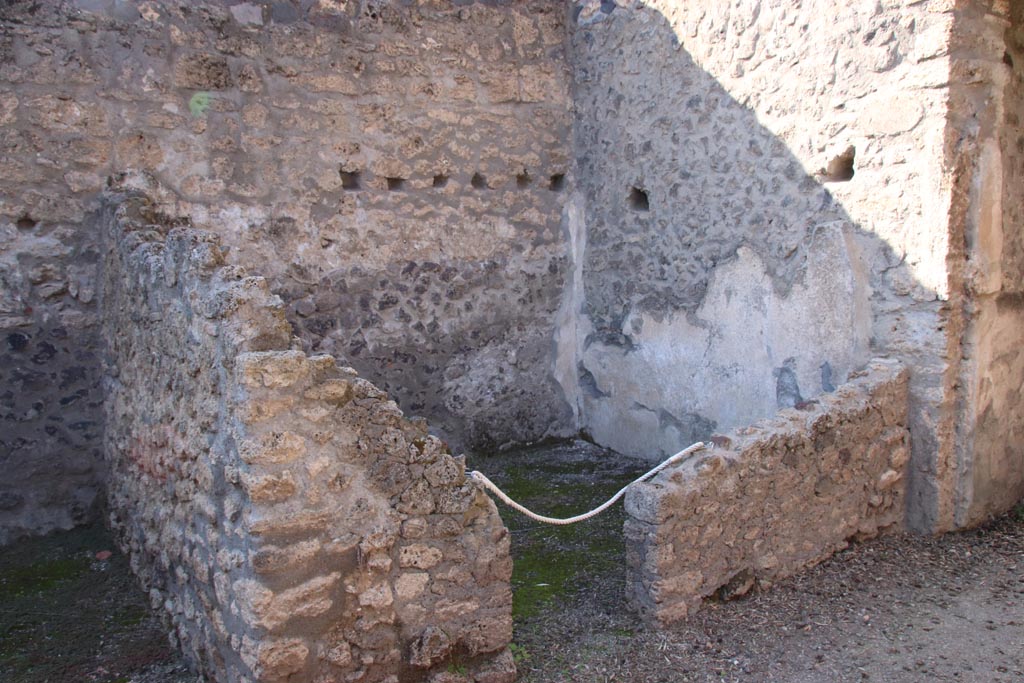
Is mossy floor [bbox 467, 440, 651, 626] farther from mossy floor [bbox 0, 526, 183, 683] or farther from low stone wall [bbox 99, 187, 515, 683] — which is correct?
mossy floor [bbox 0, 526, 183, 683]

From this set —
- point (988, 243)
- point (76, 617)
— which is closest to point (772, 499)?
point (988, 243)

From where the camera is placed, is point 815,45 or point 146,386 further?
point 815,45

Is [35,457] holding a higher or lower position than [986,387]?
lower

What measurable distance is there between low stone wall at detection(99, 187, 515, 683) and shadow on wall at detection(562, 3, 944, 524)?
2.32m

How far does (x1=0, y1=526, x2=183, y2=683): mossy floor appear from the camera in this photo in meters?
3.35

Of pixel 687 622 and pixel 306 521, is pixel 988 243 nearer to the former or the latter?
pixel 687 622

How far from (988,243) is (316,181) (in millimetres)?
3496

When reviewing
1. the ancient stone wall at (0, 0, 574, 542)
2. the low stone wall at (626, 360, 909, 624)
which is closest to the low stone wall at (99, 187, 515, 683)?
the low stone wall at (626, 360, 909, 624)

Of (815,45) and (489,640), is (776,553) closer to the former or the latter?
(489,640)

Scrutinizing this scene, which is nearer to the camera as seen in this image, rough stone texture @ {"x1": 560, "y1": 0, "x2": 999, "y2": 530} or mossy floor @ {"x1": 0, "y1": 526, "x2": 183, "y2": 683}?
mossy floor @ {"x1": 0, "y1": 526, "x2": 183, "y2": 683}

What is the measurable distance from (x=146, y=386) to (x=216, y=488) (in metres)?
1.09

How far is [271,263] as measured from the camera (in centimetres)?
504

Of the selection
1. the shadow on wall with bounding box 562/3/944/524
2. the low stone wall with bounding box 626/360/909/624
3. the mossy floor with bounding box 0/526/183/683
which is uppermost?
the shadow on wall with bounding box 562/3/944/524

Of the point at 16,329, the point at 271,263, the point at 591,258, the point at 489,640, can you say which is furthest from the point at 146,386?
the point at 591,258
